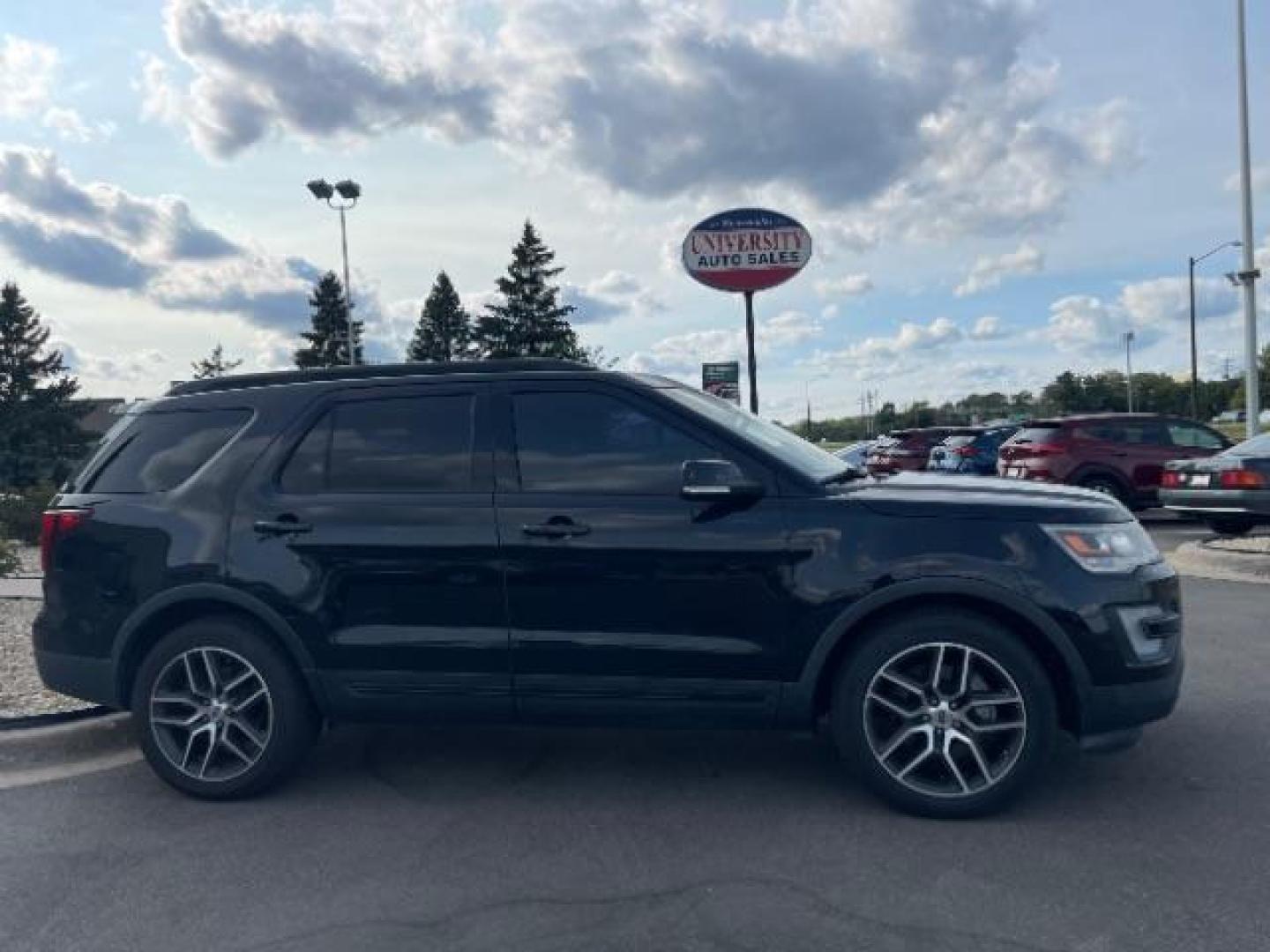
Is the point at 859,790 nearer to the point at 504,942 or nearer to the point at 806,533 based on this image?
the point at 806,533

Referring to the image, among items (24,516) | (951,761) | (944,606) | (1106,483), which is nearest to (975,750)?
(951,761)

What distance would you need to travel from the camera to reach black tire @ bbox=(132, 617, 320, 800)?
14.8ft

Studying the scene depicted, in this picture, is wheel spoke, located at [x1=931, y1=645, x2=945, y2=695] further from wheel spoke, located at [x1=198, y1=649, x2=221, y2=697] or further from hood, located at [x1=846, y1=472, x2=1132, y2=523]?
Result: wheel spoke, located at [x1=198, y1=649, x2=221, y2=697]

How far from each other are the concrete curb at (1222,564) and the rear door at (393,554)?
7.98 metres

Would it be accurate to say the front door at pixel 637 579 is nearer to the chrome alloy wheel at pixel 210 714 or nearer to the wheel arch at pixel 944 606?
the wheel arch at pixel 944 606

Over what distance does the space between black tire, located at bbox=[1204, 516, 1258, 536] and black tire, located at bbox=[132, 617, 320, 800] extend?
11.0 m

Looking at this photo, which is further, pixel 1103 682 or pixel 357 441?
pixel 357 441

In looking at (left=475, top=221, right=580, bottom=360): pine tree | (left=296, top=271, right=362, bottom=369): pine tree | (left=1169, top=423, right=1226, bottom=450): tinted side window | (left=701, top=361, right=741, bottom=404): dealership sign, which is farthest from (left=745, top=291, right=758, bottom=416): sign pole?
(left=296, top=271, right=362, bottom=369): pine tree

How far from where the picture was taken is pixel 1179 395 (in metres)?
106

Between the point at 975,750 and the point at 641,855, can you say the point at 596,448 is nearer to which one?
the point at 641,855

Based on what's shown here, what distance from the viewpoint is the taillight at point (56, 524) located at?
4.80m

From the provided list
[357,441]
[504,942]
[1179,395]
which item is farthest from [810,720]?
[1179,395]

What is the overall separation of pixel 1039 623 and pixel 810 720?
938 millimetres

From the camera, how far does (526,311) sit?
2127 inches
